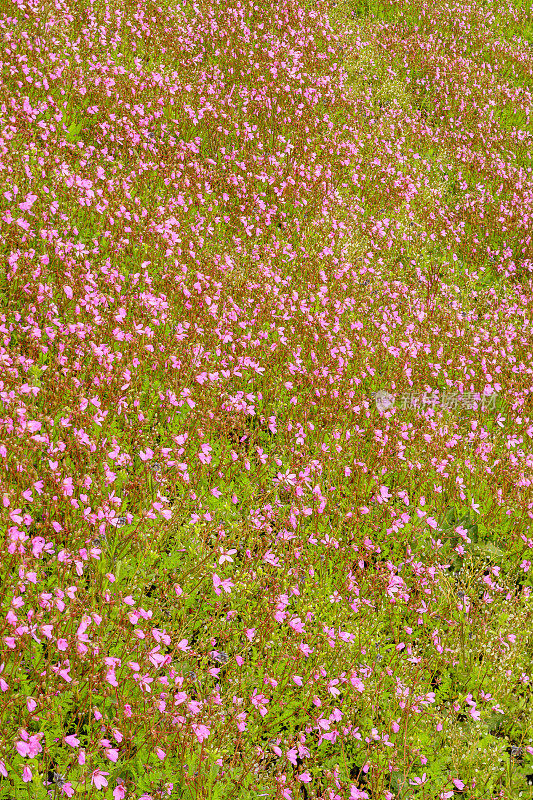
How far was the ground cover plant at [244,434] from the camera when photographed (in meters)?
3.52

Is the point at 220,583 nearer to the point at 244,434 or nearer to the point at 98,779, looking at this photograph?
the point at 98,779

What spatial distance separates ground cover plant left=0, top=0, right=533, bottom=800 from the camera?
11.5 feet

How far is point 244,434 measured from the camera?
576 centimetres

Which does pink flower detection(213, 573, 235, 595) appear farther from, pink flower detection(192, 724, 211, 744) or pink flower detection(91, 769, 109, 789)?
pink flower detection(91, 769, 109, 789)

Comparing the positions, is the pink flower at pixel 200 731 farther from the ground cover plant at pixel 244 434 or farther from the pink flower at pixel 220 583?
the pink flower at pixel 220 583

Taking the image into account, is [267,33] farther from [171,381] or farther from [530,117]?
[171,381]

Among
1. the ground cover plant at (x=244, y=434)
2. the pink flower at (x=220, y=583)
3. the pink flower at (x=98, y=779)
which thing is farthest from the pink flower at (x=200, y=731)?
the pink flower at (x=220, y=583)

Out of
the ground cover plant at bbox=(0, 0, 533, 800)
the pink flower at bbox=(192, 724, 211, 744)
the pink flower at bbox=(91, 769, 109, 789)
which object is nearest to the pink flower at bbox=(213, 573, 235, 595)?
the ground cover plant at bbox=(0, 0, 533, 800)

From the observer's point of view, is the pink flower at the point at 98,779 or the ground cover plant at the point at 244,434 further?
the ground cover plant at the point at 244,434

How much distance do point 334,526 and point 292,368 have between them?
157 cm

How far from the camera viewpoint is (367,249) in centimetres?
904

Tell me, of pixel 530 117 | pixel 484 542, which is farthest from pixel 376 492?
pixel 530 117

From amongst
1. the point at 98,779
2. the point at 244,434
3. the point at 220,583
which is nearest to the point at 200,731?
the point at 98,779

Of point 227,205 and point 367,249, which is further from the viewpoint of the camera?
point 367,249
